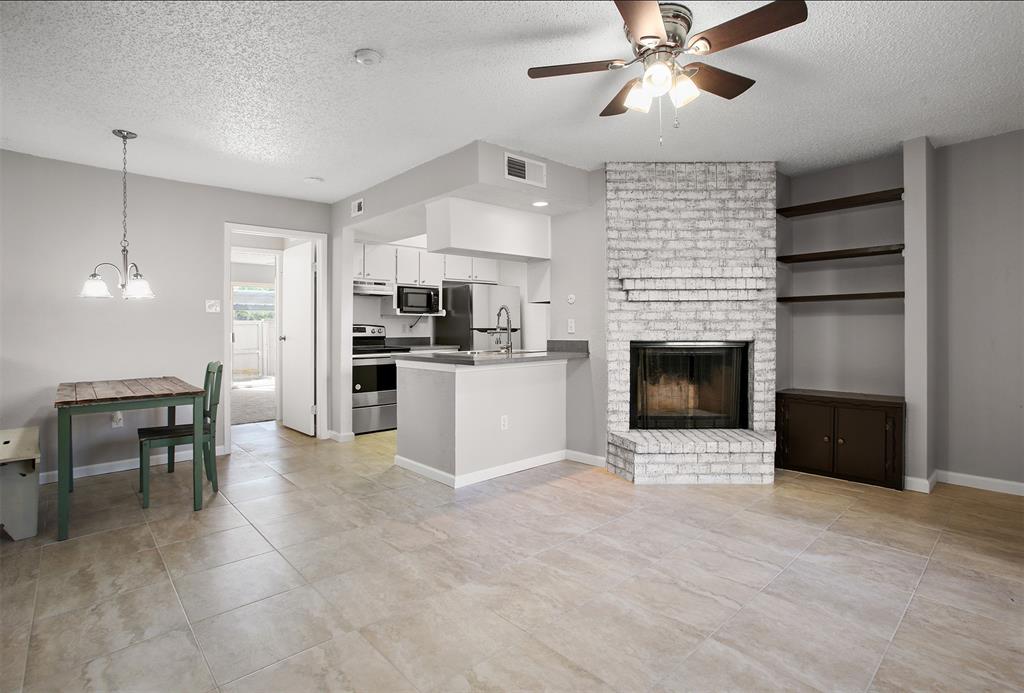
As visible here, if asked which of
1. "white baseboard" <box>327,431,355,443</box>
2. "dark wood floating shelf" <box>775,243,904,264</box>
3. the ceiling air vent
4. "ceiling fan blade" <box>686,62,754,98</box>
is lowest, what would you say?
"white baseboard" <box>327,431,355,443</box>

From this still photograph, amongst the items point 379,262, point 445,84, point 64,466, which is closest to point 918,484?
point 445,84

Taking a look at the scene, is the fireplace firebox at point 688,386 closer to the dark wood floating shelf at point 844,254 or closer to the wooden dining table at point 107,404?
the dark wood floating shelf at point 844,254

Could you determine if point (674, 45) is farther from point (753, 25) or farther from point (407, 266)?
point (407, 266)

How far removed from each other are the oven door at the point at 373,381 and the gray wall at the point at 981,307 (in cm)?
497

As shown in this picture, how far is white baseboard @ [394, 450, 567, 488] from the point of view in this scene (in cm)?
397

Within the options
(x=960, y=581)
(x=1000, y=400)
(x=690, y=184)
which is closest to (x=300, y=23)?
(x=690, y=184)

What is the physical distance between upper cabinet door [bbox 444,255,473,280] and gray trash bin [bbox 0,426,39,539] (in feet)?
14.4

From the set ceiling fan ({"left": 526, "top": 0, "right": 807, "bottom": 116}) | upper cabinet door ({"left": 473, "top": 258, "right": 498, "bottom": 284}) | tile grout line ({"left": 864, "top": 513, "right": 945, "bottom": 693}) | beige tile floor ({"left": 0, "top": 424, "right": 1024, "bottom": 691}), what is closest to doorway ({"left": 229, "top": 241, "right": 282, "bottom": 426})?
upper cabinet door ({"left": 473, "top": 258, "right": 498, "bottom": 284})

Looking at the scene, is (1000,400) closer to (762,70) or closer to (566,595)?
(762,70)

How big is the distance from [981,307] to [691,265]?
81.0 inches

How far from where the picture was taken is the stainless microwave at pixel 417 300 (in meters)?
6.16

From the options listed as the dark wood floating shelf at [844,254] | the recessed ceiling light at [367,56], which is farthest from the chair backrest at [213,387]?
the dark wood floating shelf at [844,254]

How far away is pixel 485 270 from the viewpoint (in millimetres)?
6992

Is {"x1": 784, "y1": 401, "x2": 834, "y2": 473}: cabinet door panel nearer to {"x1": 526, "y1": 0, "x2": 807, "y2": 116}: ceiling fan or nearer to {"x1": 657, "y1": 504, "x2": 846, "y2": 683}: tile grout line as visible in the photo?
{"x1": 657, "y1": 504, "x2": 846, "y2": 683}: tile grout line
